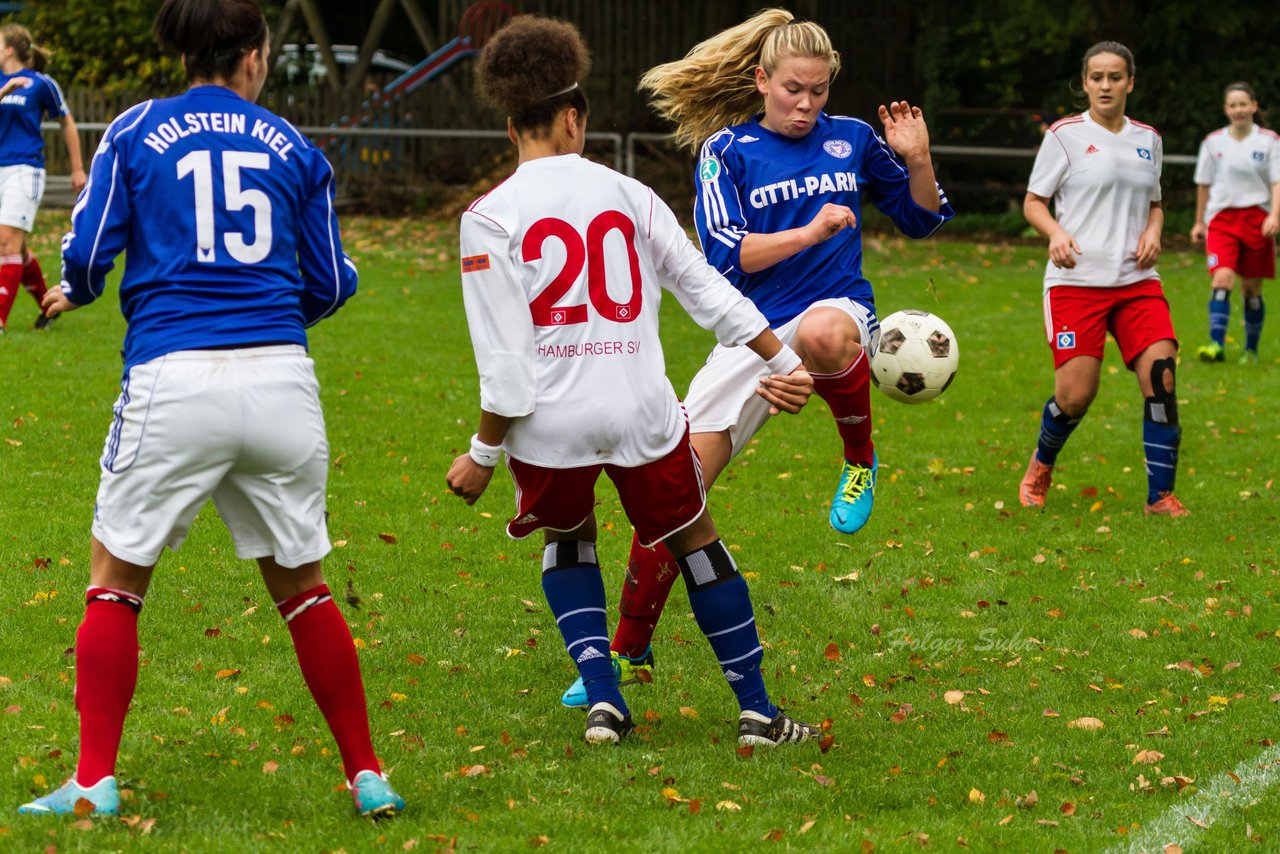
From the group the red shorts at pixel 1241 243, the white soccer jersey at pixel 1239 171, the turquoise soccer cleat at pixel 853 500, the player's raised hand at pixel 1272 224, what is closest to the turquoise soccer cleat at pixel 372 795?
the turquoise soccer cleat at pixel 853 500

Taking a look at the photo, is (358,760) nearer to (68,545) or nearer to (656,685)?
(656,685)

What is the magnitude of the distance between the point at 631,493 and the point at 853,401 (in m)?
1.52

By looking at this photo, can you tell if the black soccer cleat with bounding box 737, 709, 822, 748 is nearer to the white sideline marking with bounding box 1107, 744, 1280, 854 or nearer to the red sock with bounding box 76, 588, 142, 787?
the white sideline marking with bounding box 1107, 744, 1280, 854

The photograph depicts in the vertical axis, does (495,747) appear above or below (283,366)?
below

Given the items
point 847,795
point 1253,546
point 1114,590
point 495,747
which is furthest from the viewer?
point 1253,546

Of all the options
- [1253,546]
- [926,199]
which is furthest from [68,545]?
[1253,546]

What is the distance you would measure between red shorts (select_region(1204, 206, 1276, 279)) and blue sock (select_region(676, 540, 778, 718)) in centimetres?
956

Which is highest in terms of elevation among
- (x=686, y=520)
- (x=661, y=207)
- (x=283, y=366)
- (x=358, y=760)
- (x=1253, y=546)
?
(x=661, y=207)

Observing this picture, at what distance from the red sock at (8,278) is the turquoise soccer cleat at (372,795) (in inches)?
337

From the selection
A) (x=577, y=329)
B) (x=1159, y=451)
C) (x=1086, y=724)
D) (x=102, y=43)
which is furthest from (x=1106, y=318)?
(x=102, y=43)

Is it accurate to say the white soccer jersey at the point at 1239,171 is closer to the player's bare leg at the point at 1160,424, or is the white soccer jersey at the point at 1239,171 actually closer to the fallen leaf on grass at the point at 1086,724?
the player's bare leg at the point at 1160,424

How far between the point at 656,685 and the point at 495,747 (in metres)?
0.84

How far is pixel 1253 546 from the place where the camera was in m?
7.53

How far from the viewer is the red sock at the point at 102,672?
12.6ft
